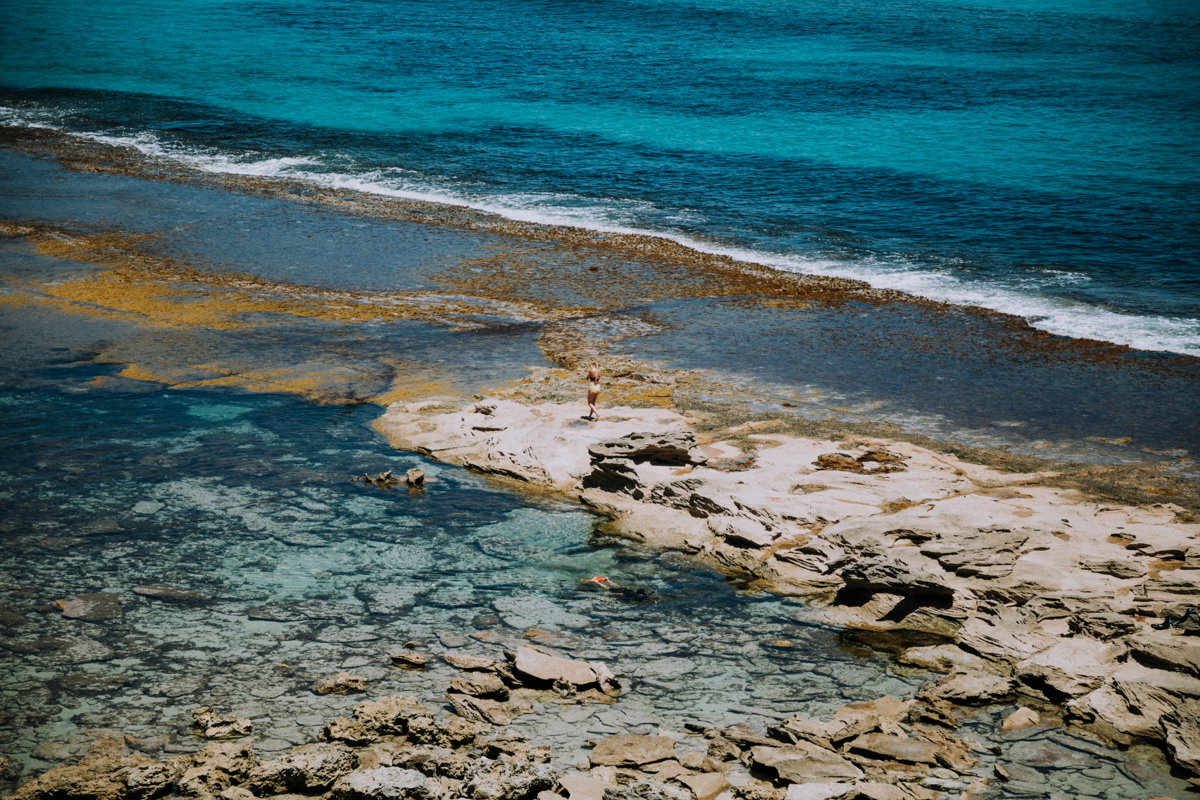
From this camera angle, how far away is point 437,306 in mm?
18469

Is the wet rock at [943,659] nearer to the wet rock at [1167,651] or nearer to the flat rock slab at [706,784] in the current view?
the wet rock at [1167,651]

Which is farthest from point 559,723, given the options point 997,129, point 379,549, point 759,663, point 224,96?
point 224,96

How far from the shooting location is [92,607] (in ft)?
28.5

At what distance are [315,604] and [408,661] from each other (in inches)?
60.1

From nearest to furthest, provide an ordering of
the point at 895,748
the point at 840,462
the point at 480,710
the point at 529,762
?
1. the point at 529,762
2. the point at 895,748
3. the point at 480,710
4. the point at 840,462

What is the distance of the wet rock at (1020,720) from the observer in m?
7.23

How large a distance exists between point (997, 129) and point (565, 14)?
38696mm

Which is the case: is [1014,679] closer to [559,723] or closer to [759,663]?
[759,663]

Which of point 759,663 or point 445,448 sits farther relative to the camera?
point 445,448

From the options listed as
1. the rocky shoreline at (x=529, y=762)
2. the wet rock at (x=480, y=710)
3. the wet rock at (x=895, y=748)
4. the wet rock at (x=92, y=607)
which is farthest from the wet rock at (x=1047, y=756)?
the wet rock at (x=92, y=607)

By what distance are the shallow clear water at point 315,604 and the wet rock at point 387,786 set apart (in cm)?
97

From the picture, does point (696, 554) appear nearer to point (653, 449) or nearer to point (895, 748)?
point (653, 449)

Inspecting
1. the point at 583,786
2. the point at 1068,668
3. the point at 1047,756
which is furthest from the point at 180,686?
the point at 1068,668

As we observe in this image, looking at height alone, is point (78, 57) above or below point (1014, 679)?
above
